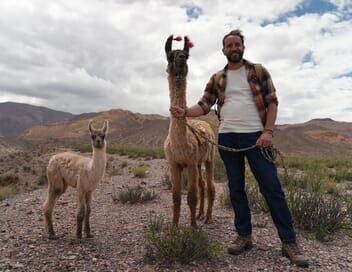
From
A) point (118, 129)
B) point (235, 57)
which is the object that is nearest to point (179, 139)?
point (235, 57)

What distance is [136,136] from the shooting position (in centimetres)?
8044

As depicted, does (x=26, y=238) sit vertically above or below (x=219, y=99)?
below

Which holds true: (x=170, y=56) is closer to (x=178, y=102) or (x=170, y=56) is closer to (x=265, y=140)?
(x=178, y=102)

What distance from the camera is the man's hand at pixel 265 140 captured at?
4305 millimetres

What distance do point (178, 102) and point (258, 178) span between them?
5.04 ft

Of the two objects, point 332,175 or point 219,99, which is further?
point 332,175

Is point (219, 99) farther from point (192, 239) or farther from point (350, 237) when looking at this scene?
point (350, 237)

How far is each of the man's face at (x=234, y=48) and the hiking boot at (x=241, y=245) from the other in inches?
93.0

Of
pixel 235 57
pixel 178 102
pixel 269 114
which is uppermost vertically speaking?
pixel 235 57

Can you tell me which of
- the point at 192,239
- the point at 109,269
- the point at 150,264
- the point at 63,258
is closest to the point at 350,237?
the point at 192,239

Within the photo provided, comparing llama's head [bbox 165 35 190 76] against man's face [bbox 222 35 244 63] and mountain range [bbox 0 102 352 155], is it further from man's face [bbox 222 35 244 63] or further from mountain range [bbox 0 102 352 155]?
mountain range [bbox 0 102 352 155]

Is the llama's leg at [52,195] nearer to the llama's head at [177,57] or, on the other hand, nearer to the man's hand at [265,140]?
the llama's head at [177,57]

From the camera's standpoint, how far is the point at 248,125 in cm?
451

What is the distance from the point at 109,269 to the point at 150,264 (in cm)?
49
